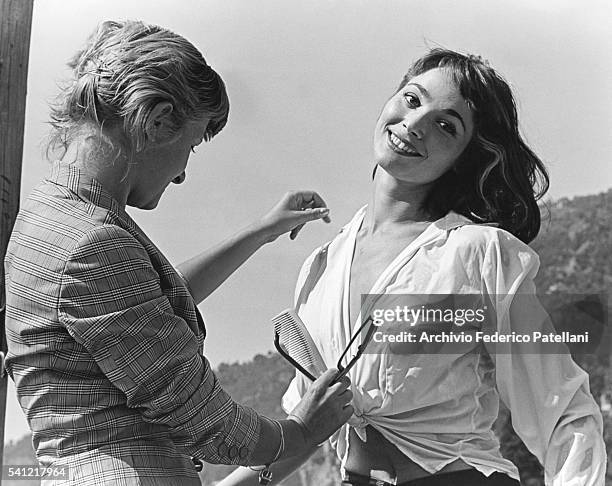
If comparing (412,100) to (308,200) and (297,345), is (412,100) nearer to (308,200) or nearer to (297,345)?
(308,200)

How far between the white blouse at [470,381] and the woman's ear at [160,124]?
0.67m

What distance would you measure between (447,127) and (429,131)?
37mm

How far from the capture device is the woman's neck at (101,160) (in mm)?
1251

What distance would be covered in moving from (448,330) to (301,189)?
0.49m

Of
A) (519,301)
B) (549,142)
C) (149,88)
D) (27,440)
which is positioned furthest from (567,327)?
(27,440)

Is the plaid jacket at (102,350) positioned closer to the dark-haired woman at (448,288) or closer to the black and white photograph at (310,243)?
the black and white photograph at (310,243)

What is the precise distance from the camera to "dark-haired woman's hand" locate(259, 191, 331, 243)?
6.50ft

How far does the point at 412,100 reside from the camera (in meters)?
1.88

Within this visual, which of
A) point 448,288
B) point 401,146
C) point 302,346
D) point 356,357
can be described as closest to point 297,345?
point 302,346

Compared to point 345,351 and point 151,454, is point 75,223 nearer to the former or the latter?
point 151,454

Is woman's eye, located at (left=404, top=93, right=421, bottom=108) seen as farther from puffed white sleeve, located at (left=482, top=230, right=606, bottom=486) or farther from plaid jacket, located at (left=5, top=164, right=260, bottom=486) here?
plaid jacket, located at (left=5, top=164, right=260, bottom=486)

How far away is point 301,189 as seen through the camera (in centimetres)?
206

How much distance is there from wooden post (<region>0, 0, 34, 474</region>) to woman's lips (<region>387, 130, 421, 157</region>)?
0.75m

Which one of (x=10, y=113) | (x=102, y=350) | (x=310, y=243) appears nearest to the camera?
(x=102, y=350)
